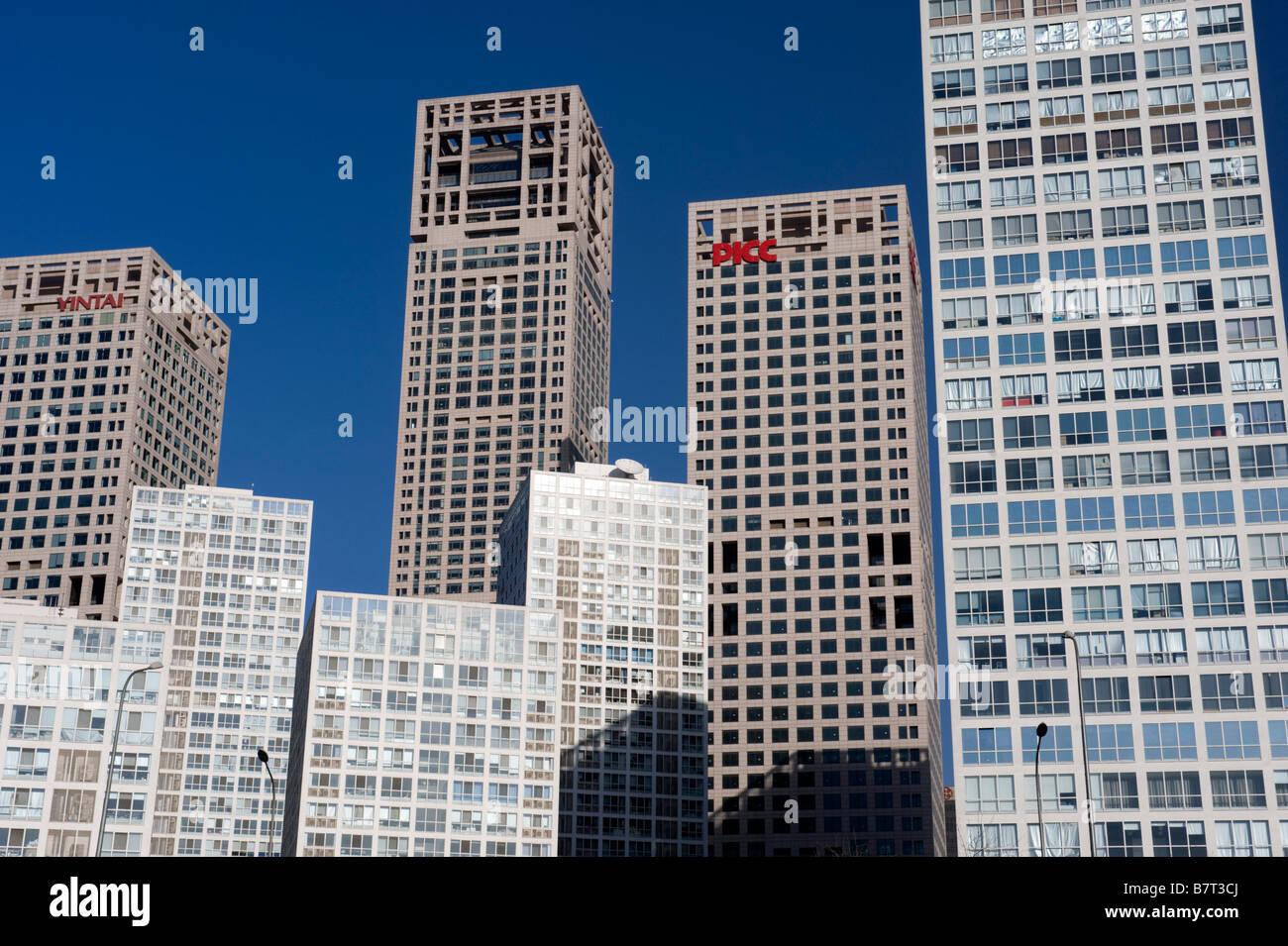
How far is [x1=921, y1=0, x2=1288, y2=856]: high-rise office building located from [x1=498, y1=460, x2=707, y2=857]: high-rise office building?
64.3 metres

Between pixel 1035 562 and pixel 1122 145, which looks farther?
pixel 1122 145

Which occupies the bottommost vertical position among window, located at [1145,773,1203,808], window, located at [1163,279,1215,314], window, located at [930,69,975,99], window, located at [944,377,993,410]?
window, located at [1145,773,1203,808]

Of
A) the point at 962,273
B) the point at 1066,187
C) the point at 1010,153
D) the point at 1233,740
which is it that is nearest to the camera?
the point at 1233,740

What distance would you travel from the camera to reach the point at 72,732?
151000mm

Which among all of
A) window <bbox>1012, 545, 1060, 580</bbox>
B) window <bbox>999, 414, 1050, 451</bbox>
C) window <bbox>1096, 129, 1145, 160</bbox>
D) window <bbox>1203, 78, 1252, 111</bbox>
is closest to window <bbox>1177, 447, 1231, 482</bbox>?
window <bbox>999, 414, 1050, 451</bbox>

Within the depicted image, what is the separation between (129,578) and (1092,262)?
5258 inches

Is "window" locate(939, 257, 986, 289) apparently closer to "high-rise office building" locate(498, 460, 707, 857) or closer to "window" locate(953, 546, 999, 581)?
"window" locate(953, 546, 999, 581)

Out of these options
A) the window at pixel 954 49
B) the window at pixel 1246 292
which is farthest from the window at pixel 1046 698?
the window at pixel 954 49

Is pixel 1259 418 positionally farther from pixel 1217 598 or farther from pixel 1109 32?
pixel 1109 32

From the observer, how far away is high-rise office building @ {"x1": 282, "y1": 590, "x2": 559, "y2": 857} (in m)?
152

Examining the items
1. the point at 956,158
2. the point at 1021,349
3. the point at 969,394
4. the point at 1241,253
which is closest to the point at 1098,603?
the point at 969,394

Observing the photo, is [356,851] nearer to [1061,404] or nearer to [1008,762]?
[1008,762]

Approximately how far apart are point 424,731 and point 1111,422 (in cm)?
7829

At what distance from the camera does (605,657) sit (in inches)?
7136
